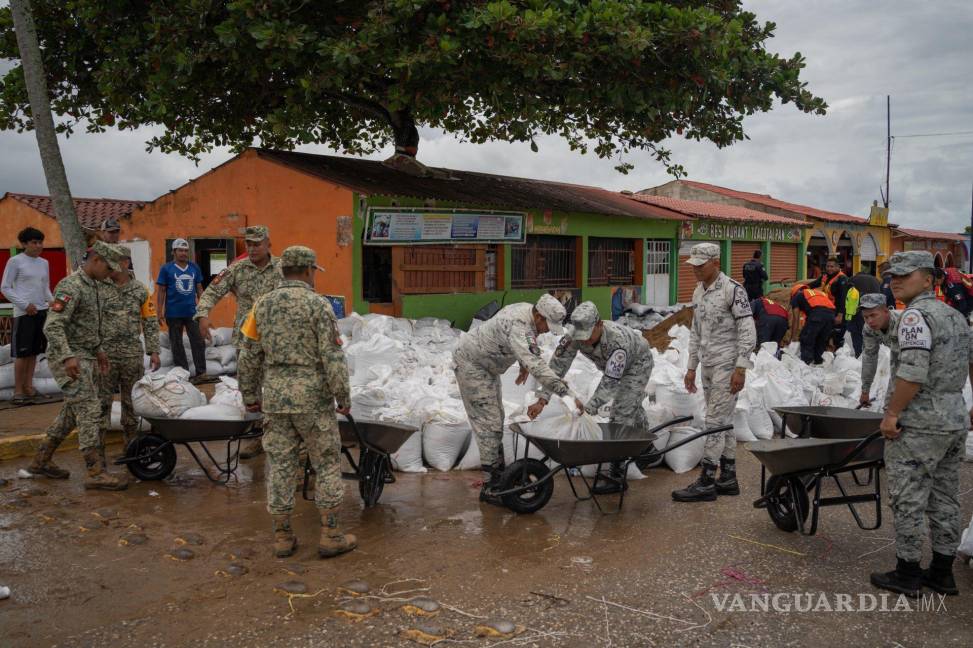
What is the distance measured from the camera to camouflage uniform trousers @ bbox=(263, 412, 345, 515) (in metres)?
4.26

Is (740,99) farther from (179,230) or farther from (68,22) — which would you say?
(68,22)

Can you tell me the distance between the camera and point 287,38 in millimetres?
9602

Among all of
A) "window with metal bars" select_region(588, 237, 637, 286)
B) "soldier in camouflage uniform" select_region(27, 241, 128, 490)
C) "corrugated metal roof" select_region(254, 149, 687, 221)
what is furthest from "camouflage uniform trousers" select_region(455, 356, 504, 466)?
"window with metal bars" select_region(588, 237, 637, 286)

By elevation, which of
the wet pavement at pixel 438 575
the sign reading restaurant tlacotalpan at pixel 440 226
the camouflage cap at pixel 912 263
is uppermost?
the sign reading restaurant tlacotalpan at pixel 440 226

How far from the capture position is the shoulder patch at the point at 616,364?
17.5 feet

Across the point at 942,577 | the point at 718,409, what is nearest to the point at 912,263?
the point at 942,577

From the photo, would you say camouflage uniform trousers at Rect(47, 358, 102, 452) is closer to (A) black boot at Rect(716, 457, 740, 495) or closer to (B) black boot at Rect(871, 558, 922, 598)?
(A) black boot at Rect(716, 457, 740, 495)

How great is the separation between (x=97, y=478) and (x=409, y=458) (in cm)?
226

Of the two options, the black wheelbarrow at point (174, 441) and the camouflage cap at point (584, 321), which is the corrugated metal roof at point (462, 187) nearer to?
the black wheelbarrow at point (174, 441)

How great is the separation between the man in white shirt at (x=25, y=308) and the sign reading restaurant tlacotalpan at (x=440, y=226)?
4.22m

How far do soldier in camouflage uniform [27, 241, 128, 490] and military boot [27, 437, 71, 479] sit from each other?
2 cm

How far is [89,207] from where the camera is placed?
67.8 feet

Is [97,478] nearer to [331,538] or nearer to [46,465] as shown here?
[46,465]

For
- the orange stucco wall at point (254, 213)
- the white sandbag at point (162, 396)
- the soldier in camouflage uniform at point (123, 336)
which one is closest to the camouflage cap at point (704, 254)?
the soldier in camouflage uniform at point (123, 336)
